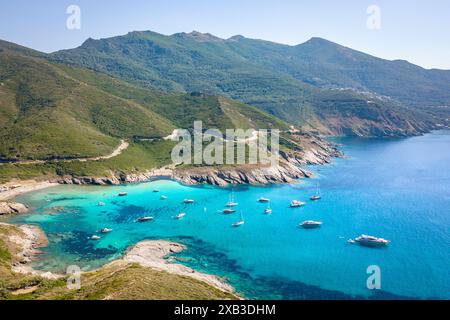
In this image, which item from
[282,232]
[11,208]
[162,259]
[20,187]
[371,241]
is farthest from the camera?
[20,187]

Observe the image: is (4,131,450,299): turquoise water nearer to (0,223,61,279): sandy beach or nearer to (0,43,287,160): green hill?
(0,223,61,279): sandy beach

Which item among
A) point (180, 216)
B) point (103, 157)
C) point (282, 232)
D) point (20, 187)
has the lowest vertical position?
point (282, 232)

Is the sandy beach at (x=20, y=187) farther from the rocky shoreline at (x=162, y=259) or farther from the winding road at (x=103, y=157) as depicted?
the rocky shoreline at (x=162, y=259)

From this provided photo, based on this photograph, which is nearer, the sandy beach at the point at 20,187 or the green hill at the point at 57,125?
the sandy beach at the point at 20,187

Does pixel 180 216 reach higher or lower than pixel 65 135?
lower

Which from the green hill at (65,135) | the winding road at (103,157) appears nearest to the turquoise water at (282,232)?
the green hill at (65,135)

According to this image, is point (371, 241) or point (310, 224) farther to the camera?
point (310, 224)

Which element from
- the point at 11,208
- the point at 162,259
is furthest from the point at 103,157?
the point at 162,259

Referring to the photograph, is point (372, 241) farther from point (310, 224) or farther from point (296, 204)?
point (296, 204)
